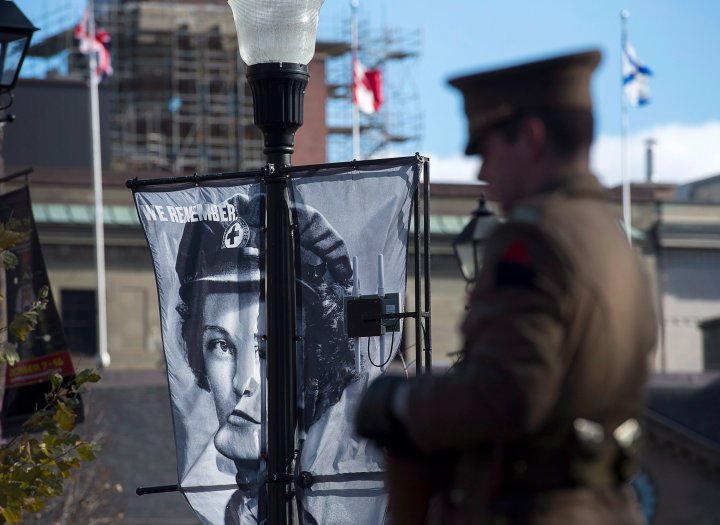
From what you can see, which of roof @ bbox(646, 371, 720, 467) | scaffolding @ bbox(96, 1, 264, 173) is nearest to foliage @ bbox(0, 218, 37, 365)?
→ roof @ bbox(646, 371, 720, 467)

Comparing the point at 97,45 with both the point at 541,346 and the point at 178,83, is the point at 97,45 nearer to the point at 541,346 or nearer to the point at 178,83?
the point at 178,83

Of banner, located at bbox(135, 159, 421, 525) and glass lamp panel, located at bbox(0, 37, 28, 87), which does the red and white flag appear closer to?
glass lamp panel, located at bbox(0, 37, 28, 87)

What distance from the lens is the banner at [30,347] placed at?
1223cm

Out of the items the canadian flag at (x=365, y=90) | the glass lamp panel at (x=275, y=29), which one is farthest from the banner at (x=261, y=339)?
the canadian flag at (x=365, y=90)

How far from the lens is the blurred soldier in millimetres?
3344

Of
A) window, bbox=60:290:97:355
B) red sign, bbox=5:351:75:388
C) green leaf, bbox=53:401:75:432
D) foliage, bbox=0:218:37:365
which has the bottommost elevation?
window, bbox=60:290:97:355

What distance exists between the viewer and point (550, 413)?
337 centimetres

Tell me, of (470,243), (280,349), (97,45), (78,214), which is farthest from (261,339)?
(78,214)

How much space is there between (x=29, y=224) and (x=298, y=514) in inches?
221

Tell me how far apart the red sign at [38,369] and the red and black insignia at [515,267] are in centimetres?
933

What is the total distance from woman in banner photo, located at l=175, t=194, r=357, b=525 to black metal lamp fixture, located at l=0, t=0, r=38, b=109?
2946 millimetres

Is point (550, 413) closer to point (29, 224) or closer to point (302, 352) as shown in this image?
point (302, 352)

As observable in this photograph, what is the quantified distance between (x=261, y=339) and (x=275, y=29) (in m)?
1.60

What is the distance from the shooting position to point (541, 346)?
331cm
